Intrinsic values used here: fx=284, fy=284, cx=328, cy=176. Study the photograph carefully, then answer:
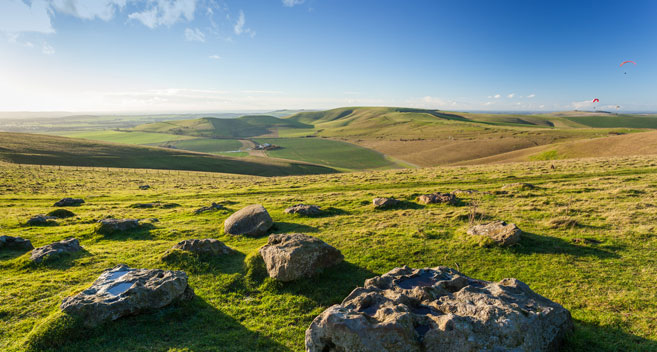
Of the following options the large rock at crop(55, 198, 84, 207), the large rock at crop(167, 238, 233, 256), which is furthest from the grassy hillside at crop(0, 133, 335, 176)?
the large rock at crop(167, 238, 233, 256)

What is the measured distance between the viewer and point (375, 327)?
8320mm

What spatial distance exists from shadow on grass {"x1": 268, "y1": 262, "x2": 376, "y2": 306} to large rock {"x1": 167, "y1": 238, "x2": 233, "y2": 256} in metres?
5.32

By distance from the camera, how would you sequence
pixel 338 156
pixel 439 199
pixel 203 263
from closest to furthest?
pixel 203 263 < pixel 439 199 < pixel 338 156

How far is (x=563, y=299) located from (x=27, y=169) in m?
92.2

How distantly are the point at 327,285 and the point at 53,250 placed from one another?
18.2m

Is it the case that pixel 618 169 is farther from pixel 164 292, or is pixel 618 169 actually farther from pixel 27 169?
pixel 27 169

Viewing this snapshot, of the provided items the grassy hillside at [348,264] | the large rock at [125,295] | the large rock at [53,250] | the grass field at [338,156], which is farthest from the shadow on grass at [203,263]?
the grass field at [338,156]

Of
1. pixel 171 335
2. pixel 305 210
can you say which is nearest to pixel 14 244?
pixel 171 335

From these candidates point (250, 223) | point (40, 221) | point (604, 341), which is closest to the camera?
point (604, 341)

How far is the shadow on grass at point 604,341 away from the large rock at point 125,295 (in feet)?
50.1

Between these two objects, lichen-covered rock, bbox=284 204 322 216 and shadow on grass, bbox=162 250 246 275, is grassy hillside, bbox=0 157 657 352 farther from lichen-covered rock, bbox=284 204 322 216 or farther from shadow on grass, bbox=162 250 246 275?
lichen-covered rock, bbox=284 204 322 216

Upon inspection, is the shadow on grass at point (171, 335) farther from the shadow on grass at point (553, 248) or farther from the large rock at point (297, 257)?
the shadow on grass at point (553, 248)

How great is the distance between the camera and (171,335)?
1131cm

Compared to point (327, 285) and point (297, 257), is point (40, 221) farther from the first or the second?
point (327, 285)
